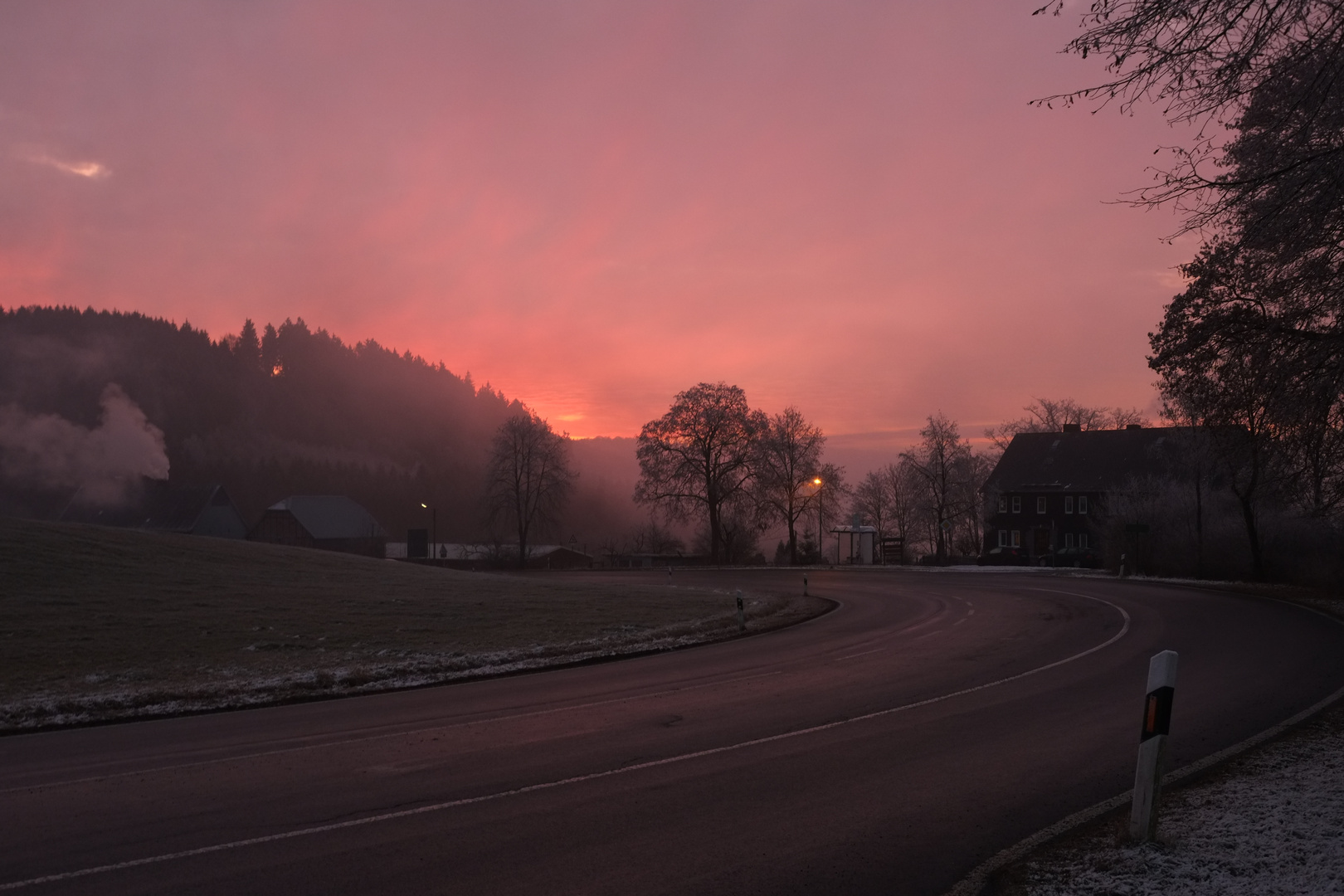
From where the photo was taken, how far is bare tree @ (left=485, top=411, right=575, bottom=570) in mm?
85312

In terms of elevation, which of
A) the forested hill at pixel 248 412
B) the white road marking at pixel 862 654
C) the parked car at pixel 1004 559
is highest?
the forested hill at pixel 248 412

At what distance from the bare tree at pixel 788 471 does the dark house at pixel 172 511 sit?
55162 mm

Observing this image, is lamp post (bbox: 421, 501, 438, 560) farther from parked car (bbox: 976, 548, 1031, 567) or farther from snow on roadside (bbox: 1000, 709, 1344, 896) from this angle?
snow on roadside (bbox: 1000, 709, 1344, 896)

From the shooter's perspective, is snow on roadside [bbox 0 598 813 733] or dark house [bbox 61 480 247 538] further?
dark house [bbox 61 480 247 538]

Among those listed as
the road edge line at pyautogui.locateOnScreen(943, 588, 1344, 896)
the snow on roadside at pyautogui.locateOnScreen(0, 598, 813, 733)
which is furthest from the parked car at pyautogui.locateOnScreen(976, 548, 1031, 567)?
the road edge line at pyautogui.locateOnScreen(943, 588, 1344, 896)

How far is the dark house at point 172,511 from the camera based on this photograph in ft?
292

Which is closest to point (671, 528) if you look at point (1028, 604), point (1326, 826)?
point (1028, 604)

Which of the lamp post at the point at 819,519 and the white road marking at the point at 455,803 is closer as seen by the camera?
the white road marking at the point at 455,803

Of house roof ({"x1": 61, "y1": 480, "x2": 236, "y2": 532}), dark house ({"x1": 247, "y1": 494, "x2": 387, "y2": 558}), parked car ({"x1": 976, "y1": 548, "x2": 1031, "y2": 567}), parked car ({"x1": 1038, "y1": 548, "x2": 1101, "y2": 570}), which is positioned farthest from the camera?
dark house ({"x1": 247, "y1": 494, "x2": 387, "y2": 558})

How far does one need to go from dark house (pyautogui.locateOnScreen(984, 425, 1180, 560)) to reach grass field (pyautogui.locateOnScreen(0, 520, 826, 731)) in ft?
158

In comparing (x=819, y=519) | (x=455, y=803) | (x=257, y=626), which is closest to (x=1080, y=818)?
(x=455, y=803)

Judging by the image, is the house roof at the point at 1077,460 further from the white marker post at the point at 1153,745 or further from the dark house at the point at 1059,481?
the white marker post at the point at 1153,745

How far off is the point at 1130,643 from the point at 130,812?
16853 millimetres

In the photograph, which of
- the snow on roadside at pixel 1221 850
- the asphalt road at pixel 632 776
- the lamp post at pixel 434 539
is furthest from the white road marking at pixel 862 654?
the lamp post at pixel 434 539
